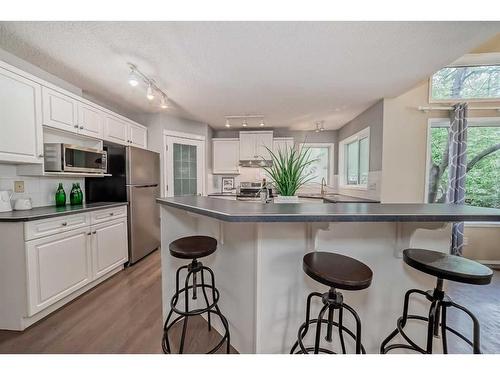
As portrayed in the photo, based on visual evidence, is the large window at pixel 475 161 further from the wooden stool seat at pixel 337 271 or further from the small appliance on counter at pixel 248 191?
the wooden stool seat at pixel 337 271

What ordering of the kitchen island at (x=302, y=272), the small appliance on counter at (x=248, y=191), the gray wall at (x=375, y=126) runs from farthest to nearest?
the small appliance on counter at (x=248, y=191), the gray wall at (x=375, y=126), the kitchen island at (x=302, y=272)

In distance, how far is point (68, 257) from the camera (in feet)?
6.63

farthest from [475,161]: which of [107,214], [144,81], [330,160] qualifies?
[107,214]

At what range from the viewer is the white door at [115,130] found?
2748 millimetres

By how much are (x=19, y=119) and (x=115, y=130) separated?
42.5 inches

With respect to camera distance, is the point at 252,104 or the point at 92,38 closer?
the point at 92,38

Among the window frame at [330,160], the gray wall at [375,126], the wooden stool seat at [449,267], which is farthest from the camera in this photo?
the window frame at [330,160]

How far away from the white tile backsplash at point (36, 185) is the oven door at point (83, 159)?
1.26 ft

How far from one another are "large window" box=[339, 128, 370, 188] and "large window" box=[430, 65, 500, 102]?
974 millimetres

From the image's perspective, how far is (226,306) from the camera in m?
1.58

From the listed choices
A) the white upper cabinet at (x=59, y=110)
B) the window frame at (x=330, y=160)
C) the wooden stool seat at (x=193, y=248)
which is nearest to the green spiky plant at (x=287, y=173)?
the wooden stool seat at (x=193, y=248)
